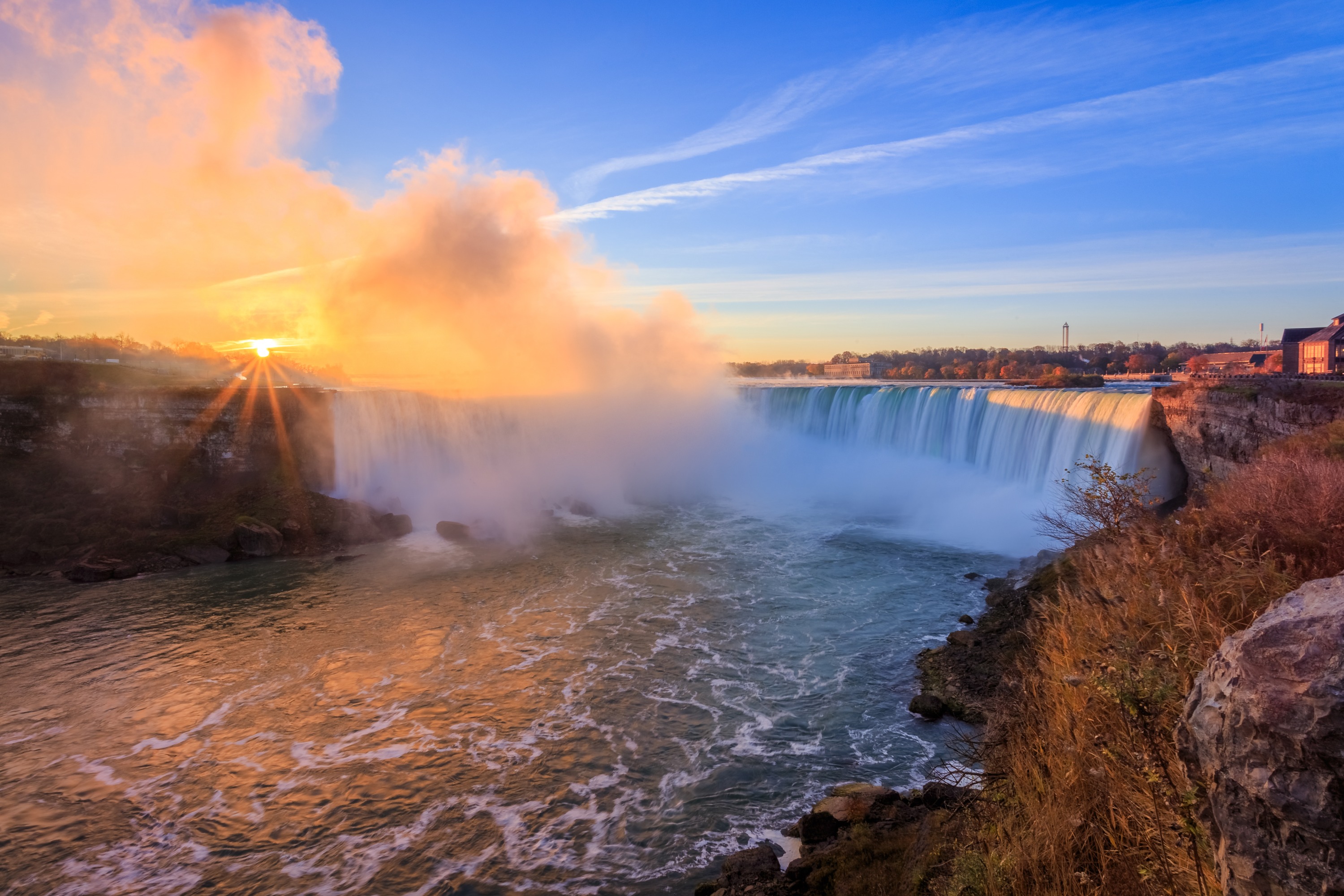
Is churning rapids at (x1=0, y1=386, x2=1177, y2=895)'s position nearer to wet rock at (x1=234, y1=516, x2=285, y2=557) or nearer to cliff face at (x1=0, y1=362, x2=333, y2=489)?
wet rock at (x1=234, y1=516, x2=285, y2=557)

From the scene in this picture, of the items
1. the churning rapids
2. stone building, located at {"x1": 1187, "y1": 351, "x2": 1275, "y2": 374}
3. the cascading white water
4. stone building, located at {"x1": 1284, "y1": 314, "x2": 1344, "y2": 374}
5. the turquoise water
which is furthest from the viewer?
stone building, located at {"x1": 1187, "y1": 351, "x2": 1275, "y2": 374}

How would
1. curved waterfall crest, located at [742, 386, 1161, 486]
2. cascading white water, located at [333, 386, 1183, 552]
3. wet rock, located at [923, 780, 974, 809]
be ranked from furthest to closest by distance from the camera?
1. cascading white water, located at [333, 386, 1183, 552]
2. curved waterfall crest, located at [742, 386, 1161, 486]
3. wet rock, located at [923, 780, 974, 809]

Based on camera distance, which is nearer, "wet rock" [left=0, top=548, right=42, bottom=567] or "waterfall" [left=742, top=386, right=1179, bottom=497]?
"wet rock" [left=0, top=548, right=42, bottom=567]

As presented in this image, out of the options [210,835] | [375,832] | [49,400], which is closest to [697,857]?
[375,832]

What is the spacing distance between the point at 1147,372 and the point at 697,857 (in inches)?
2545

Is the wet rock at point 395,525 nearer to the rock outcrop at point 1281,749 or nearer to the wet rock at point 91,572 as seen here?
the wet rock at point 91,572

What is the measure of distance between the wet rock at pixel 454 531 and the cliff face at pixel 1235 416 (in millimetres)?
22059

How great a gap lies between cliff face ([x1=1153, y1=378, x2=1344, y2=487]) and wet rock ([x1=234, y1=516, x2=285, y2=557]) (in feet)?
88.2

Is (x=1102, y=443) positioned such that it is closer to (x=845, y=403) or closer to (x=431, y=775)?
(x=845, y=403)

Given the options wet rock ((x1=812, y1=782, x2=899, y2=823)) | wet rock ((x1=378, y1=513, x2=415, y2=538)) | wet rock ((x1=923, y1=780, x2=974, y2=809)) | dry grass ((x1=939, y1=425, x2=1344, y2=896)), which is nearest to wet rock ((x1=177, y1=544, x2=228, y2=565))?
wet rock ((x1=378, y1=513, x2=415, y2=538))

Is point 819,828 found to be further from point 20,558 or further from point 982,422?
point 982,422

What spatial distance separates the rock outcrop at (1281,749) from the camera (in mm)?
2586

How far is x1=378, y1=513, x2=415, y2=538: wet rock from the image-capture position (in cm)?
2608

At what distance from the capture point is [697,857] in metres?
8.17
